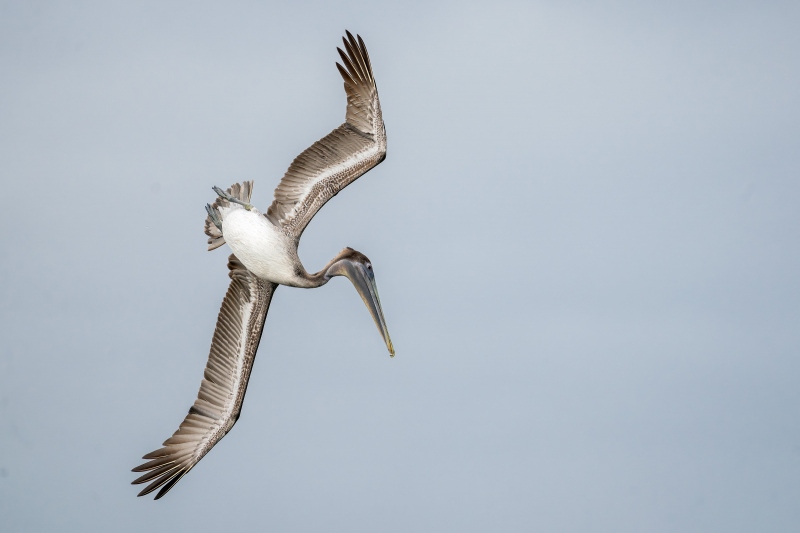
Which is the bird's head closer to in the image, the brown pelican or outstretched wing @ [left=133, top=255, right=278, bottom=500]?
the brown pelican

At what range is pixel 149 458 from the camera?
2091 centimetres

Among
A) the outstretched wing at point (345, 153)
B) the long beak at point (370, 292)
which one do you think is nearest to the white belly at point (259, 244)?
the outstretched wing at point (345, 153)

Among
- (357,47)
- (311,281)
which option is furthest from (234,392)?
(357,47)

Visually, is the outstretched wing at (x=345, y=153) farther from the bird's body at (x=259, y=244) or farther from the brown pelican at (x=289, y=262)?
the bird's body at (x=259, y=244)

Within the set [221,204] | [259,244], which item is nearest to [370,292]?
[259,244]

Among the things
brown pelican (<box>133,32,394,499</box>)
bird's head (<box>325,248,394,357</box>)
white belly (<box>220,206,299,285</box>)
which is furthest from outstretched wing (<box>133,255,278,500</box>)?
bird's head (<box>325,248,394,357</box>)

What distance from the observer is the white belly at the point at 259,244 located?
20547 mm

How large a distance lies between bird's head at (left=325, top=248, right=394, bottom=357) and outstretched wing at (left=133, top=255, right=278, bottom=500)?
1080 millimetres

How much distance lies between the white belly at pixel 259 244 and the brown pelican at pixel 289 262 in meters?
0.02

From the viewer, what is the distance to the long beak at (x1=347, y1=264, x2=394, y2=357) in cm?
2111

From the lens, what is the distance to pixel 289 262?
2075 cm

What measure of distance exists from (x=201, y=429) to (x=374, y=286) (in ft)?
10.8

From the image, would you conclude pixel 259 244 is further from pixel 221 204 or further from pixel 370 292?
pixel 370 292

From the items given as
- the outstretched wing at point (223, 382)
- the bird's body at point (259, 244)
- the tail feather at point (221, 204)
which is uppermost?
the tail feather at point (221, 204)
